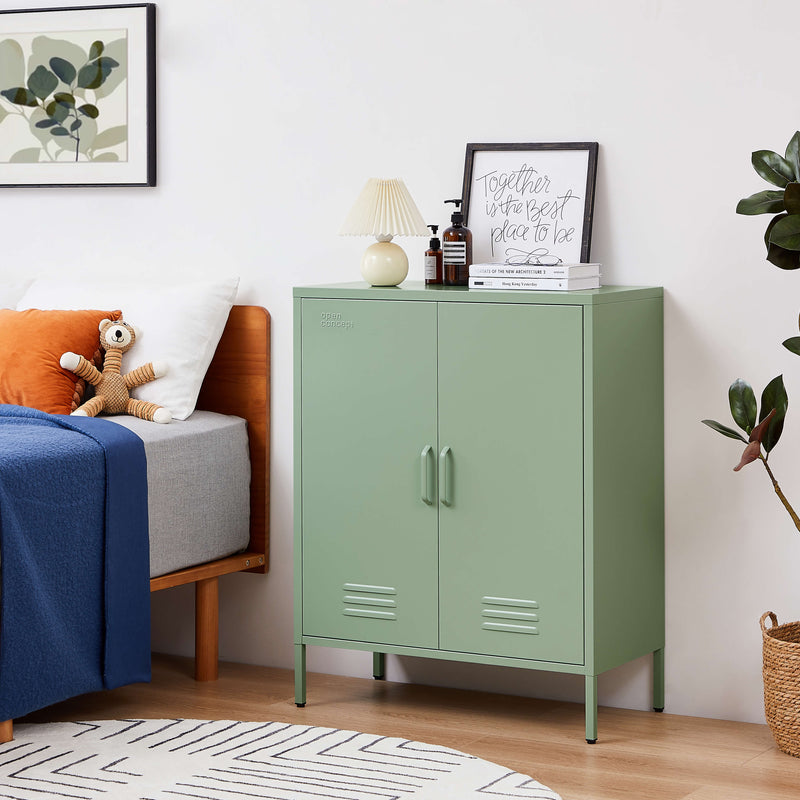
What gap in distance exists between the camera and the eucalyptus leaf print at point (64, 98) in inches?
148

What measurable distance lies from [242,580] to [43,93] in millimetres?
1501

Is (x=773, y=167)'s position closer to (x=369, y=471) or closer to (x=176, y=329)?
(x=369, y=471)

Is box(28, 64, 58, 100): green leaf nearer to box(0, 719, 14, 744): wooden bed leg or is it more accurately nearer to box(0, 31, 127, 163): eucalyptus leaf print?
box(0, 31, 127, 163): eucalyptus leaf print

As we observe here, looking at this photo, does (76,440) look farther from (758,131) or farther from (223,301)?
(758,131)

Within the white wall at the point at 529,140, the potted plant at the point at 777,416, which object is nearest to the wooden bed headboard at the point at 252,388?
the white wall at the point at 529,140

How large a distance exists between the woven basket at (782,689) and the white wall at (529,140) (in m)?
0.23

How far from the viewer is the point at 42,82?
3.86 m

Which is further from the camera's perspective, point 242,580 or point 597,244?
point 242,580

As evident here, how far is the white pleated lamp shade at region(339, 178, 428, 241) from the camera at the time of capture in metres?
3.15

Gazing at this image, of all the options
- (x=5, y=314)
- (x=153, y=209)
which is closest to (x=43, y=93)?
(x=153, y=209)

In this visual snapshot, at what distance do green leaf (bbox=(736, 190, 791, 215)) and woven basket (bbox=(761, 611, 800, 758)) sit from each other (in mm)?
874

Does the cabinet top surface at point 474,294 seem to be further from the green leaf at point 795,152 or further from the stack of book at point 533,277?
the green leaf at point 795,152

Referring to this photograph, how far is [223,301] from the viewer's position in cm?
354

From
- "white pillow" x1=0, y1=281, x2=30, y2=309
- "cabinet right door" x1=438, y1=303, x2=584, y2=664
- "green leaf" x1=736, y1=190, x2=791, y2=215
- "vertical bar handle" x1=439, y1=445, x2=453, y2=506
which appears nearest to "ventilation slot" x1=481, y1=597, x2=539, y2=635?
"cabinet right door" x1=438, y1=303, x2=584, y2=664
